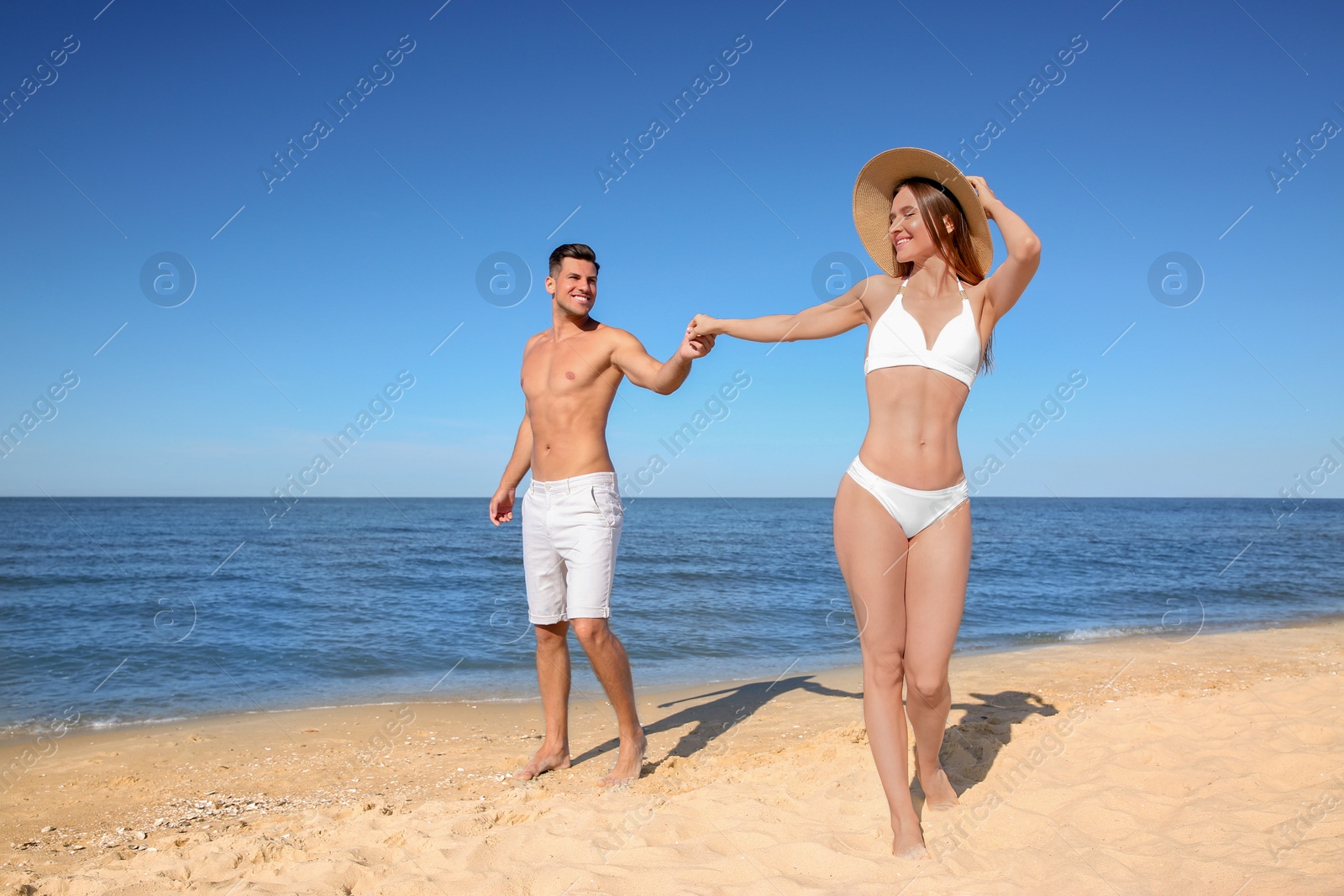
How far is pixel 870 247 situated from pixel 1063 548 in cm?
2271

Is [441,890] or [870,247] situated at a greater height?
[870,247]

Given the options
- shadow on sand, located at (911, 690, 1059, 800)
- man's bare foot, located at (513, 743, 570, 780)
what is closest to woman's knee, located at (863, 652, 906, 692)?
shadow on sand, located at (911, 690, 1059, 800)

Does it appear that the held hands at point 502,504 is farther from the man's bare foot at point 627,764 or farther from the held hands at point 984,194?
the held hands at point 984,194

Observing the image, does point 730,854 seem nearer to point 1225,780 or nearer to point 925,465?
point 925,465

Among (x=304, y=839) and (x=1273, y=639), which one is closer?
(x=304, y=839)

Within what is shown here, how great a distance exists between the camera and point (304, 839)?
10.0 ft

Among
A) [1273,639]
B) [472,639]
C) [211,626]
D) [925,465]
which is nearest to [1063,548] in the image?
[1273,639]

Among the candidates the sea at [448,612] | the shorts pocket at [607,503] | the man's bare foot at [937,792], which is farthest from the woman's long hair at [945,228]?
the sea at [448,612]

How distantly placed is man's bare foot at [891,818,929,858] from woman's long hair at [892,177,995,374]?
1.62m

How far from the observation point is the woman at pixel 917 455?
264 cm

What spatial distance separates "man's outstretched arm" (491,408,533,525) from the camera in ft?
14.7

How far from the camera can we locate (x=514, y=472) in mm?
4559

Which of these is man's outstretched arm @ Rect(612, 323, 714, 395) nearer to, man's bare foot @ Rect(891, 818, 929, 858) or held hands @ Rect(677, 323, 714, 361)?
held hands @ Rect(677, 323, 714, 361)

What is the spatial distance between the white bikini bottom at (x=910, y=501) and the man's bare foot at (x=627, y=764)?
6.73 feet
